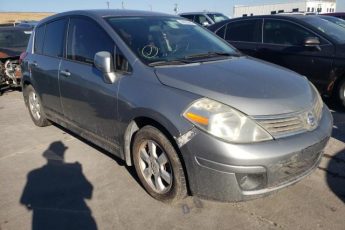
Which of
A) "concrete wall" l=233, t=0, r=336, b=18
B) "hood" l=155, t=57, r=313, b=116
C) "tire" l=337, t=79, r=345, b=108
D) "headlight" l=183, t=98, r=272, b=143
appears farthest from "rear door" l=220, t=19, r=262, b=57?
"concrete wall" l=233, t=0, r=336, b=18

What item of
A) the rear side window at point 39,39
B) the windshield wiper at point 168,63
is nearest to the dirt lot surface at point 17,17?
the rear side window at point 39,39

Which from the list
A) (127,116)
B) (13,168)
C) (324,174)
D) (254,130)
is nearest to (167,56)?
(127,116)

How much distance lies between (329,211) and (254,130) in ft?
3.55

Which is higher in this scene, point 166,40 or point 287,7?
point 166,40

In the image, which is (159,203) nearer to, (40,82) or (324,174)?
(324,174)

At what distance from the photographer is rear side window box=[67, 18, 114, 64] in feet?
12.4

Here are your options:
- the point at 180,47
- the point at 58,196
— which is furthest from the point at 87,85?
the point at 58,196

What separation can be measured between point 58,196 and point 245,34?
16.2ft

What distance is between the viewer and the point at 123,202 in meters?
3.43

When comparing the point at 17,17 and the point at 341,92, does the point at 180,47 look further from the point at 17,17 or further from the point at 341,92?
the point at 17,17

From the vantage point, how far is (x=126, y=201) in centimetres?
345

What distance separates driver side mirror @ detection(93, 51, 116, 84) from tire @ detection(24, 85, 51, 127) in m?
2.39

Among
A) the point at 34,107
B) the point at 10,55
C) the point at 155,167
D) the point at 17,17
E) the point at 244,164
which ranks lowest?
the point at 17,17

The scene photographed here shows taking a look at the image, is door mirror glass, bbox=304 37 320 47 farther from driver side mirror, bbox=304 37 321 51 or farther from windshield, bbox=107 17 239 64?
windshield, bbox=107 17 239 64
